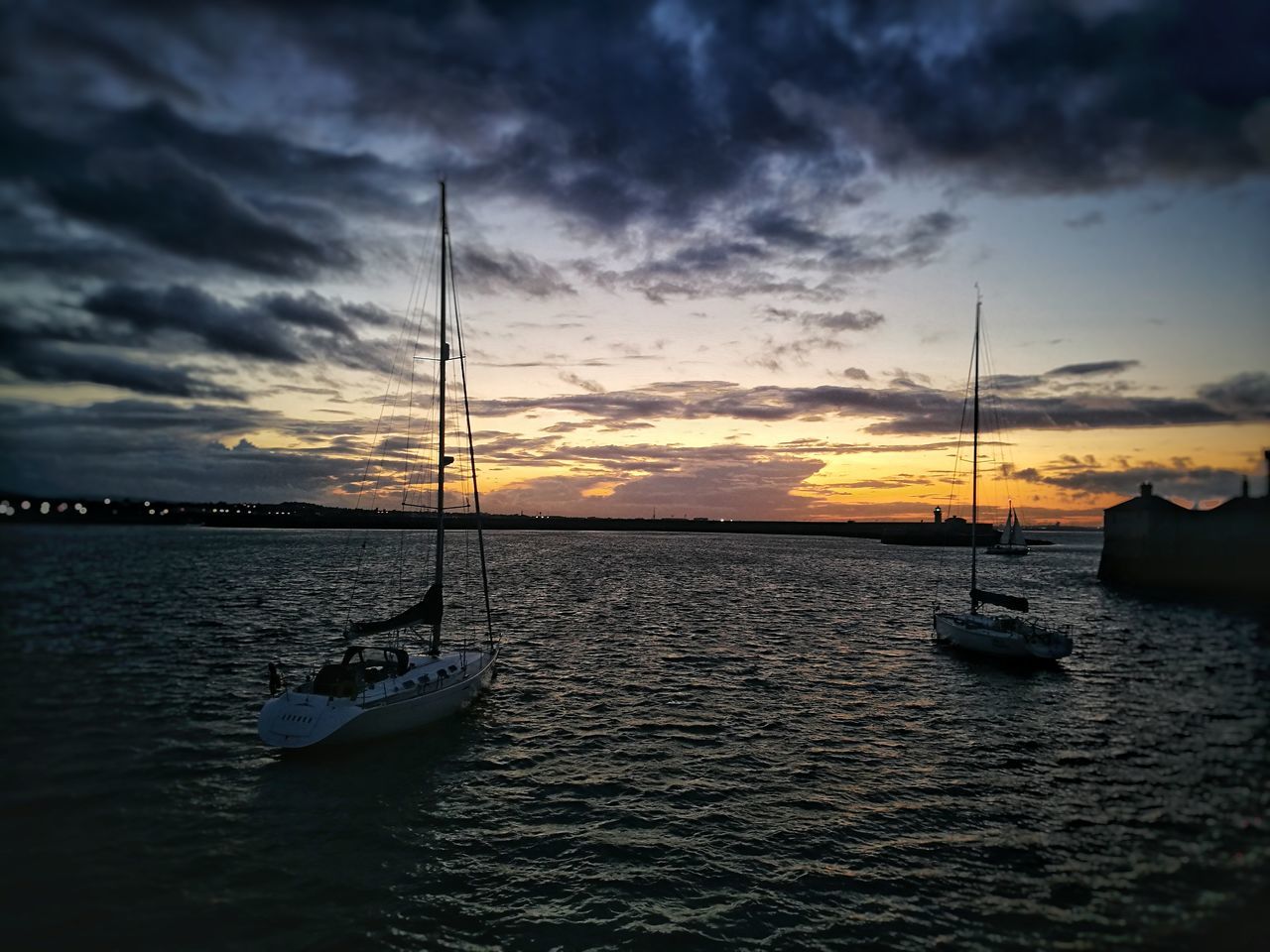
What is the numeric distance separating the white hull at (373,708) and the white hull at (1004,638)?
30385 millimetres

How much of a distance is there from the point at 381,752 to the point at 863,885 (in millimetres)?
15563

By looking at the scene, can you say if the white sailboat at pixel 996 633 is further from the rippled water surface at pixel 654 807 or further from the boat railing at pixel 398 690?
the boat railing at pixel 398 690

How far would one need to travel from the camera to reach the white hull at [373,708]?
2038 cm

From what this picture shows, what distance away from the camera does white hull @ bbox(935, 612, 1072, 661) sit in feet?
119

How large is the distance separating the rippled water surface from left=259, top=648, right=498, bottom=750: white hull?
30.2 inches

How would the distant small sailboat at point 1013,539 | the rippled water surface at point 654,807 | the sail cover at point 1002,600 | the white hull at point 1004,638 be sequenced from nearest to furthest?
the rippled water surface at point 654,807 → the white hull at point 1004,638 → the sail cover at point 1002,600 → the distant small sailboat at point 1013,539

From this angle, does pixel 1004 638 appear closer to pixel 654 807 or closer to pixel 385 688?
pixel 654 807

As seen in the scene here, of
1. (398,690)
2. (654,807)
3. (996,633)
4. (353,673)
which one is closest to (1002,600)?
(996,633)

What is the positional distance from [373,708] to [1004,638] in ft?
113

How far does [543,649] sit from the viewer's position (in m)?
40.1

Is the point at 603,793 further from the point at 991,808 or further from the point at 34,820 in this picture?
the point at 34,820

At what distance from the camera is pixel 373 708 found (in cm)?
2159

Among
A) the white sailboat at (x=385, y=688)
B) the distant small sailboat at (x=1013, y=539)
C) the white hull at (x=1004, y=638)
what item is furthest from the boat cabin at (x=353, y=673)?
the distant small sailboat at (x=1013, y=539)

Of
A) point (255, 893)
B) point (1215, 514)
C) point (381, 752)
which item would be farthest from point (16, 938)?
point (1215, 514)
